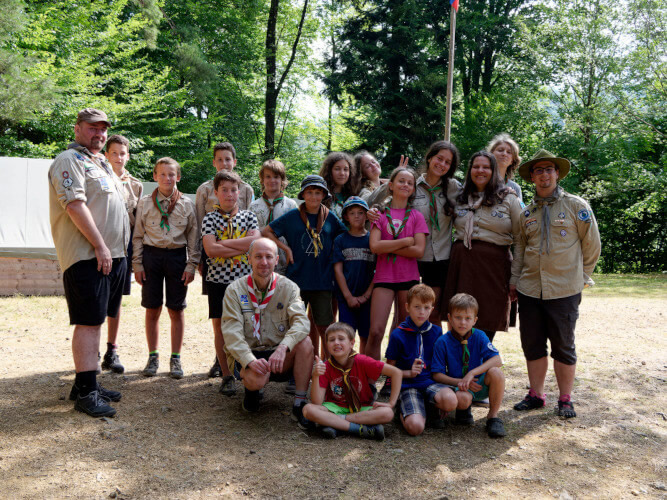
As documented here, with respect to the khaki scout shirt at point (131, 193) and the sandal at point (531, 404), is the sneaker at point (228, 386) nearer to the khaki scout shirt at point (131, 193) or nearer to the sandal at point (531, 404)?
the khaki scout shirt at point (131, 193)

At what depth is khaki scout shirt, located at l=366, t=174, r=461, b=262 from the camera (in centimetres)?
434

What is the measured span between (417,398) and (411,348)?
13.9 inches

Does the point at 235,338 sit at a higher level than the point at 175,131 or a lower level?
lower

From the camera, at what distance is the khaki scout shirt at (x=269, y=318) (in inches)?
143

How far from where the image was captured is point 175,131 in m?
18.2

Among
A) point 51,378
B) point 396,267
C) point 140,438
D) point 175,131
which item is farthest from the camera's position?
point 175,131

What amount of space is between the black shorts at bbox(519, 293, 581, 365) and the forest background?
12.4 m

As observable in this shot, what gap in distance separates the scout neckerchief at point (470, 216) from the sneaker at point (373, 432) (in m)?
1.56

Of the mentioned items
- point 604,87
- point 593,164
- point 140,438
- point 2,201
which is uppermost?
point 604,87

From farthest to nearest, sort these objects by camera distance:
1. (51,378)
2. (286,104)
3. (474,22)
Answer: (286,104) < (474,22) < (51,378)

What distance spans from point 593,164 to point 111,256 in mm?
19810

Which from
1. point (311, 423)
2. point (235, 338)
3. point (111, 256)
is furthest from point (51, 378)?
point (311, 423)

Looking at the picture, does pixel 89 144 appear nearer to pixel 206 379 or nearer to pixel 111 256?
pixel 111 256

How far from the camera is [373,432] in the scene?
3.39 meters
